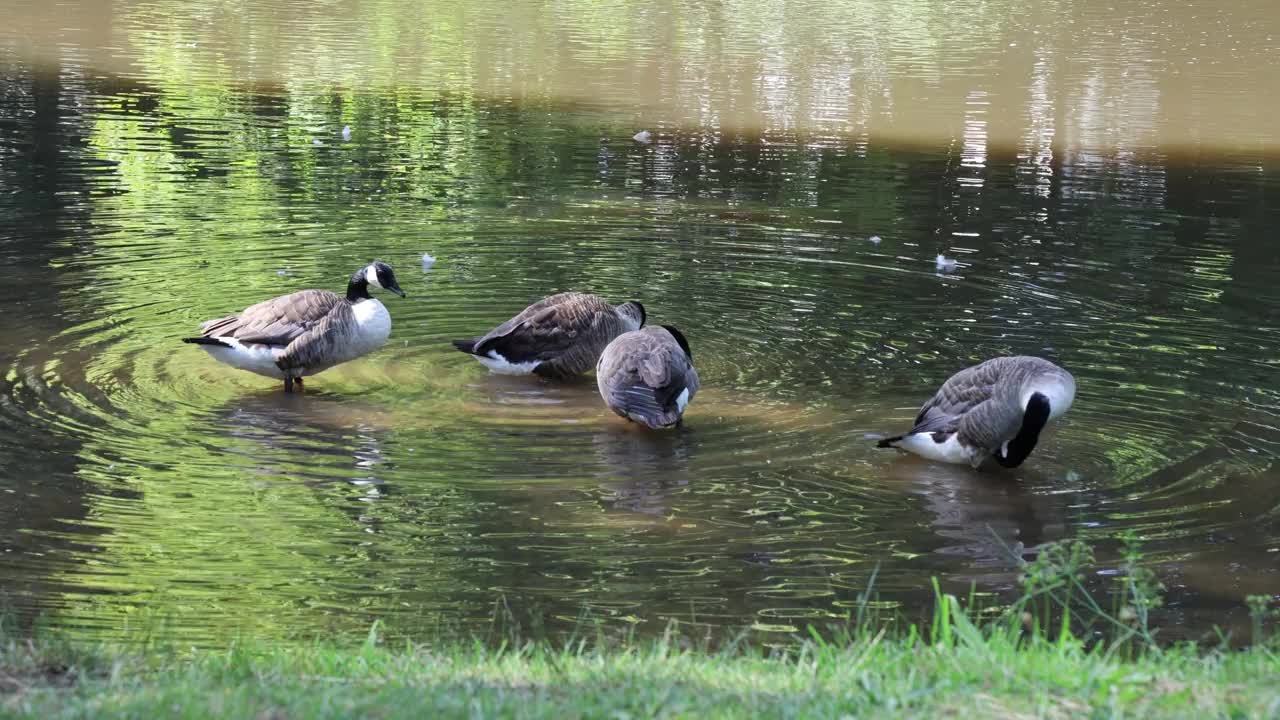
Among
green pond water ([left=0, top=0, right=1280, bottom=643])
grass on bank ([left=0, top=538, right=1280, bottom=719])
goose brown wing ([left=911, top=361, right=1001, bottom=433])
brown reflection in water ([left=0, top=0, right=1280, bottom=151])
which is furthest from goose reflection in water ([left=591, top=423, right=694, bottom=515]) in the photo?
brown reflection in water ([left=0, top=0, right=1280, bottom=151])

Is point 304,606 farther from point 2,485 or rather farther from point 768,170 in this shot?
→ point 768,170

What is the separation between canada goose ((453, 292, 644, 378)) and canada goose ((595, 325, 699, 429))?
0.80m

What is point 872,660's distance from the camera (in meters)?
5.92

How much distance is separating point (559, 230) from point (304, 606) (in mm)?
9687

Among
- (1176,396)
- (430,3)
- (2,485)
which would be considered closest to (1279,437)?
(1176,396)

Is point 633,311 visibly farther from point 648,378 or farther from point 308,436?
point 308,436

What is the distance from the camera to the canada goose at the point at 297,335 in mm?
11188

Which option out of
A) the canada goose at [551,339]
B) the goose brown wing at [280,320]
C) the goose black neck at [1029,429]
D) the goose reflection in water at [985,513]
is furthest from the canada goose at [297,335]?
the goose black neck at [1029,429]

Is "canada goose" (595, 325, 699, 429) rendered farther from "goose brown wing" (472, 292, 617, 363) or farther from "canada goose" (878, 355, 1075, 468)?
Result: "canada goose" (878, 355, 1075, 468)

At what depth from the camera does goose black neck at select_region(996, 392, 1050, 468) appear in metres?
9.33

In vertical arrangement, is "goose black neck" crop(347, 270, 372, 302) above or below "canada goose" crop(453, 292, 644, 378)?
above

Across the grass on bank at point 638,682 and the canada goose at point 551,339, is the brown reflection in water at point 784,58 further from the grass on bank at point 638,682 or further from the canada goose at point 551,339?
the grass on bank at point 638,682

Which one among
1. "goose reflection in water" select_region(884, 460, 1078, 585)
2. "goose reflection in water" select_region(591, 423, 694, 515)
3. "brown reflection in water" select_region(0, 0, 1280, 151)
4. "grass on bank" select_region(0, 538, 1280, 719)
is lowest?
"goose reflection in water" select_region(884, 460, 1078, 585)

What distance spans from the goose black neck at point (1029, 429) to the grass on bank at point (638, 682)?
117 inches
